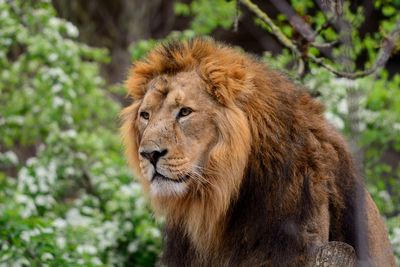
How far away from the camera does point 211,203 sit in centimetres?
453

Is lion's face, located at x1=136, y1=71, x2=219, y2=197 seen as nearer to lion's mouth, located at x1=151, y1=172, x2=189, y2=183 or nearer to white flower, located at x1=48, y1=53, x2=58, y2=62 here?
lion's mouth, located at x1=151, y1=172, x2=189, y2=183

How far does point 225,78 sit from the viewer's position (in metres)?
4.55

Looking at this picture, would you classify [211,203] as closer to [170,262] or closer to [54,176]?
[170,262]

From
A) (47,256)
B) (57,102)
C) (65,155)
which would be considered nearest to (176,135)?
(47,256)

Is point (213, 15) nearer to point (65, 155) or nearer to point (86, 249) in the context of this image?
point (65, 155)

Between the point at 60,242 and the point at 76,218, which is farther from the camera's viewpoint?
the point at 76,218

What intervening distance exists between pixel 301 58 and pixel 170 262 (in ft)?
5.86

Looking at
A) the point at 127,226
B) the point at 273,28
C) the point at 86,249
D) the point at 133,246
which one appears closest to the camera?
the point at 273,28

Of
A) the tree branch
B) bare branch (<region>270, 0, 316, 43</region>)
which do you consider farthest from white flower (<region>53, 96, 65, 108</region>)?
bare branch (<region>270, 0, 316, 43</region>)

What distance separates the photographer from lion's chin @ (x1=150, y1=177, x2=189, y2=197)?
4402 millimetres

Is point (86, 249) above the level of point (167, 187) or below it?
below

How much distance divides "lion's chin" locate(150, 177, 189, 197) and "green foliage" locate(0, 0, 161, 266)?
74.1 inches

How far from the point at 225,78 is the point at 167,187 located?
0.66m

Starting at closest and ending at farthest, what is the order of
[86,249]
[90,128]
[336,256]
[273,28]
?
[336,256] < [273,28] < [86,249] < [90,128]
